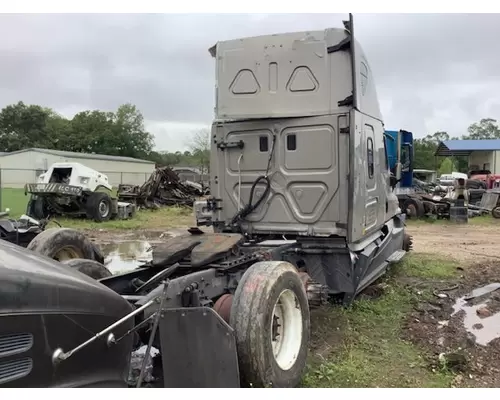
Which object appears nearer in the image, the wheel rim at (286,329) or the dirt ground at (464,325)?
the wheel rim at (286,329)

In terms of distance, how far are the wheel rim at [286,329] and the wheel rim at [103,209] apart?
1495cm

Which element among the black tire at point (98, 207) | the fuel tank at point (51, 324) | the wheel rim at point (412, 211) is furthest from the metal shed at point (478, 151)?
the fuel tank at point (51, 324)

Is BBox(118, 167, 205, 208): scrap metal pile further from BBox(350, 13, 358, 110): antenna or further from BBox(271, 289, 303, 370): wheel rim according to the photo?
BBox(271, 289, 303, 370): wheel rim

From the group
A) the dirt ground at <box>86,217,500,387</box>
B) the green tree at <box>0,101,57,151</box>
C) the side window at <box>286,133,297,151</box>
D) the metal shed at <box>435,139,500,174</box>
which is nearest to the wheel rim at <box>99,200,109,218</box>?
the dirt ground at <box>86,217,500,387</box>

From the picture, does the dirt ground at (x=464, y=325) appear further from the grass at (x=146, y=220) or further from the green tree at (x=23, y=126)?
the green tree at (x=23, y=126)

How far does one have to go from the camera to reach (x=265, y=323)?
3742 millimetres

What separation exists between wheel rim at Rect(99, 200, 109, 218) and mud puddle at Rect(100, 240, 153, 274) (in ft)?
15.5

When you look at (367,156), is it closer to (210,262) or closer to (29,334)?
(210,262)

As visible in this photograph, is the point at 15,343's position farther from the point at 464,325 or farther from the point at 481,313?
the point at 481,313

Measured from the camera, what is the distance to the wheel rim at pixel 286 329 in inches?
161

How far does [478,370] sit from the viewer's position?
456 centimetres

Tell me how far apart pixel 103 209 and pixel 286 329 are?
15.3m

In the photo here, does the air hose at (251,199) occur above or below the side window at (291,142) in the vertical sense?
below

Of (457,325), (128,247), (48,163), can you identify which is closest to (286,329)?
(457,325)
